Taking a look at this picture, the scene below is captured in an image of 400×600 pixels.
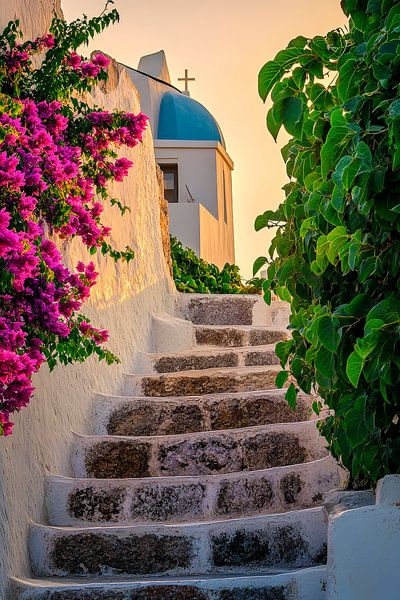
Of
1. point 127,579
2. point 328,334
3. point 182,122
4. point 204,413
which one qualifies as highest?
point 182,122

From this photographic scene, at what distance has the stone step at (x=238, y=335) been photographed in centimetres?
850

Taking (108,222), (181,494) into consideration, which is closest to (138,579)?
(181,494)

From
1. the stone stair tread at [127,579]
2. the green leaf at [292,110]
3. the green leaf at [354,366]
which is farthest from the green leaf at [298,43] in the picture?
the stone stair tread at [127,579]

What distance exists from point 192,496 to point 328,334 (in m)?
2.18

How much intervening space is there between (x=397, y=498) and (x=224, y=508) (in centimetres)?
183

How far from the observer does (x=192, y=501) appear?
16.9 ft

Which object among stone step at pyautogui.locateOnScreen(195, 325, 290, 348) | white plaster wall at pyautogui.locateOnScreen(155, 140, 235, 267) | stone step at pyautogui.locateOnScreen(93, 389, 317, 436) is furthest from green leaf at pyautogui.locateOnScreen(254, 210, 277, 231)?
white plaster wall at pyautogui.locateOnScreen(155, 140, 235, 267)

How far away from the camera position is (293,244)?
13.2 ft

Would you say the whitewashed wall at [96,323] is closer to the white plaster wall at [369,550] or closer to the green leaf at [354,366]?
the white plaster wall at [369,550]

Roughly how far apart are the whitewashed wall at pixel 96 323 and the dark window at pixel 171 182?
9208mm

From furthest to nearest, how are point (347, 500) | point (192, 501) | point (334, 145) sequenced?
point (192, 501) < point (347, 500) < point (334, 145)

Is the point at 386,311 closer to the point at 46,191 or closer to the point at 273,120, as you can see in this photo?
the point at 273,120

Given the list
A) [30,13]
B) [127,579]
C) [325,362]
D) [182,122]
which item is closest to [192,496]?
[127,579]

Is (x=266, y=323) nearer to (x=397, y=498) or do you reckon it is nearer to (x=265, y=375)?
(x=265, y=375)
